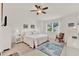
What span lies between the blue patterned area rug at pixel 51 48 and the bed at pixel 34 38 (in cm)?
6

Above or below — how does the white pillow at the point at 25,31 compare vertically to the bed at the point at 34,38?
above

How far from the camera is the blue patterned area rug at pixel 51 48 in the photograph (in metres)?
1.59

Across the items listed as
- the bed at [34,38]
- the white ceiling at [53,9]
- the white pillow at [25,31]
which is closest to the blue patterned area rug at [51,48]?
the bed at [34,38]

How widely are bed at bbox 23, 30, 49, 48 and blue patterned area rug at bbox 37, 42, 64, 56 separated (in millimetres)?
57

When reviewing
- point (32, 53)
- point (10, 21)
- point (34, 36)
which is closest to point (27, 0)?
point (10, 21)

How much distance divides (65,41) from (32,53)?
0.43 meters

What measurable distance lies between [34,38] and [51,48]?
24 cm

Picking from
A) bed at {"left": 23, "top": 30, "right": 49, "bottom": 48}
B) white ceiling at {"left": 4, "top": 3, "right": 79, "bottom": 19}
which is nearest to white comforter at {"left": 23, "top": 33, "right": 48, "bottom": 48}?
bed at {"left": 23, "top": 30, "right": 49, "bottom": 48}

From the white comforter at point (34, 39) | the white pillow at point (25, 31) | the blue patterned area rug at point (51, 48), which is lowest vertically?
the blue patterned area rug at point (51, 48)

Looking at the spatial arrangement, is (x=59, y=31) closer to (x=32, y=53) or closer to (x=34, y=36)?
(x=34, y=36)

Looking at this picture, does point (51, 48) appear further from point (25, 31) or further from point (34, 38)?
point (25, 31)

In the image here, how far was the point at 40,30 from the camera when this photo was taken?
1586 mm

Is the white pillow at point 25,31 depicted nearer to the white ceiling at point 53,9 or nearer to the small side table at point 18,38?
the small side table at point 18,38

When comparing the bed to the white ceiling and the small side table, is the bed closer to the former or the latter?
the small side table
